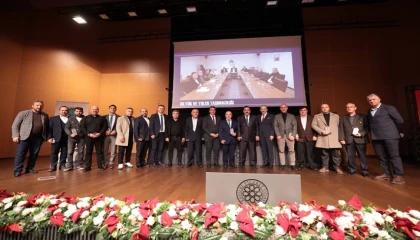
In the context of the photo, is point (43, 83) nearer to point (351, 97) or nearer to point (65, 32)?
point (65, 32)

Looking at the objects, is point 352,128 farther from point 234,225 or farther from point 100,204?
point 100,204

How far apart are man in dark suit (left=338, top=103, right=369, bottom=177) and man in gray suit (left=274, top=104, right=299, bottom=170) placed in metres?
0.83

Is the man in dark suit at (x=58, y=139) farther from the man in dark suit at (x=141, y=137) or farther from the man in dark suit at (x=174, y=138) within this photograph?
the man in dark suit at (x=174, y=138)

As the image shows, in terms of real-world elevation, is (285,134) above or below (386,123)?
below

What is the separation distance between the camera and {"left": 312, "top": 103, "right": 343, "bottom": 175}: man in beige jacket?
336 centimetres

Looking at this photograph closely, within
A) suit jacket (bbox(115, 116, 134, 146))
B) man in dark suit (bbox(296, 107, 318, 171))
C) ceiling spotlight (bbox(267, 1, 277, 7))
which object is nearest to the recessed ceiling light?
ceiling spotlight (bbox(267, 1, 277, 7))

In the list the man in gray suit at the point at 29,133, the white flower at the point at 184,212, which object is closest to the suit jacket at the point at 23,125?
the man in gray suit at the point at 29,133

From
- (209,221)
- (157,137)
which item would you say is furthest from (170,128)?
(209,221)

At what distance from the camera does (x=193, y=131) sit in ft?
13.8

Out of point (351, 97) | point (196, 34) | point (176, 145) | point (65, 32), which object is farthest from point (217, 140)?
point (65, 32)

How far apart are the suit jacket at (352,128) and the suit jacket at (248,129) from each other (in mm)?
1586

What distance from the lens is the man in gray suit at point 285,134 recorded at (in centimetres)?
373

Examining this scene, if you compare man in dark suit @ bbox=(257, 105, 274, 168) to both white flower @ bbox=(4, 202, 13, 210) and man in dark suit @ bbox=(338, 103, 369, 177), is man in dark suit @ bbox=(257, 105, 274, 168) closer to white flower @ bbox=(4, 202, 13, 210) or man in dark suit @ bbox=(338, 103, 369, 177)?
man in dark suit @ bbox=(338, 103, 369, 177)

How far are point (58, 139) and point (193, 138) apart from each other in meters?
→ 2.76
